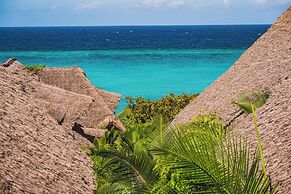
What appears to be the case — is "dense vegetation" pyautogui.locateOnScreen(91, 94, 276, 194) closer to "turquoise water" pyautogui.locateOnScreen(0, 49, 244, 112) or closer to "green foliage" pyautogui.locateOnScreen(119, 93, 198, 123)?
"green foliage" pyautogui.locateOnScreen(119, 93, 198, 123)

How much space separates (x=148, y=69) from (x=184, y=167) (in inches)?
1818

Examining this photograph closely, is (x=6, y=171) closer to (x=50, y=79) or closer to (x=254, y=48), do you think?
(x=254, y=48)

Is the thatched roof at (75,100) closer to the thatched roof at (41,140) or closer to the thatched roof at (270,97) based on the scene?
the thatched roof at (41,140)

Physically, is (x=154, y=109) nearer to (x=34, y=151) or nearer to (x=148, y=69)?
(x=34, y=151)

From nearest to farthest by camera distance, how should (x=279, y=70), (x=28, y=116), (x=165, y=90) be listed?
(x=28, y=116) → (x=279, y=70) → (x=165, y=90)

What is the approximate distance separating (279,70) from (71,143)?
404 centimetres

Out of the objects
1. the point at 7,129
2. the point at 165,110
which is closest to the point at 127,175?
the point at 7,129

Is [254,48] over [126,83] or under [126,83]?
over

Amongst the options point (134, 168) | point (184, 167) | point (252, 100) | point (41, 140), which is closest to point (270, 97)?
point (252, 100)

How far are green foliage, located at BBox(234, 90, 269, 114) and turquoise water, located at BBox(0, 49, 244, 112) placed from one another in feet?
65.8

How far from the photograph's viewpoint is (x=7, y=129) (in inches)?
276

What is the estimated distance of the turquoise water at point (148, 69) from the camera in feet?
133

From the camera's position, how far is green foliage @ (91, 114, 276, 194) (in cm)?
471

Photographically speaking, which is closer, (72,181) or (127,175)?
(127,175)
